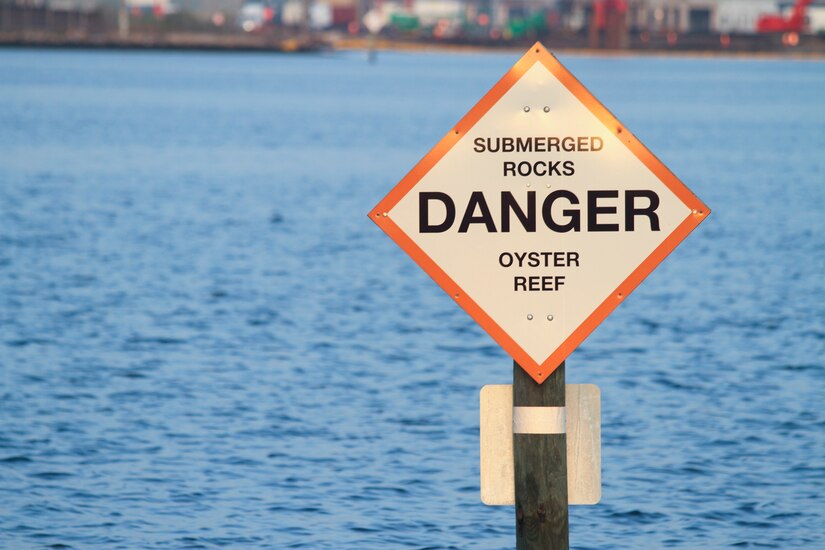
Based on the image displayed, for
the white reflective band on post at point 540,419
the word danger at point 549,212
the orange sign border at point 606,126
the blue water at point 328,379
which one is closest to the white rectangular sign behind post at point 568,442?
the white reflective band on post at point 540,419

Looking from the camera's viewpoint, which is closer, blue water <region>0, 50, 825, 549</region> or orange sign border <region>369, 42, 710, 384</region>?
orange sign border <region>369, 42, 710, 384</region>

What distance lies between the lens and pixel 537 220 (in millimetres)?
5375

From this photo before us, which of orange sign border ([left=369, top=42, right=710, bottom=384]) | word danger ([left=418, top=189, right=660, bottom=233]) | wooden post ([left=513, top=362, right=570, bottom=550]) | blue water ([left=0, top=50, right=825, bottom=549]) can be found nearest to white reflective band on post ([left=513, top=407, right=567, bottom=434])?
wooden post ([left=513, top=362, right=570, bottom=550])

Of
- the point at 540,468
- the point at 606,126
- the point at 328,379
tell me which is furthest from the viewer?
the point at 328,379

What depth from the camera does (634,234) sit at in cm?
534

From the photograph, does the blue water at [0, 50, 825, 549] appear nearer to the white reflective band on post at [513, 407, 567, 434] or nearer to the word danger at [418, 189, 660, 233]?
the white reflective band on post at [513, 407, 567, 434]

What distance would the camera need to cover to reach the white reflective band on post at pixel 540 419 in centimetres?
540

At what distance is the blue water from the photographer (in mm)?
11398

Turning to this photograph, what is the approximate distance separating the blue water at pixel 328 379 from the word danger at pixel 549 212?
18.7 ft

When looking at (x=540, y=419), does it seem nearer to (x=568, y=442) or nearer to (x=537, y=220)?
(x=568, y=442)

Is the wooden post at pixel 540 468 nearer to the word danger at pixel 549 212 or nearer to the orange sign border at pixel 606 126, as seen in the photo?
the orange sign border at pixel 606 126

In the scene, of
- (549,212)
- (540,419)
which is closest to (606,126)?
(549,212)

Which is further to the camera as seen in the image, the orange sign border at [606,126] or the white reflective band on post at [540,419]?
the white reflective band on post at [540,419]

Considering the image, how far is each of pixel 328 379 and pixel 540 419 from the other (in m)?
11.6
